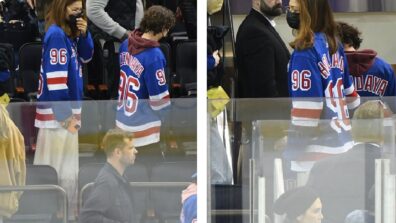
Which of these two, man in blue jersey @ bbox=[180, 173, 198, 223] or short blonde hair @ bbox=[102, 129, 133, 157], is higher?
short blonde hair @ bbox=[102, 129, 133, 157]

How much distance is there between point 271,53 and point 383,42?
478 mm

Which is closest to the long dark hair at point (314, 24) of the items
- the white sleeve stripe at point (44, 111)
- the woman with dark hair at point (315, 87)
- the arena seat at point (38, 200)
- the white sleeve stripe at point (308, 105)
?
the woman with dark hair at point (315, 87)

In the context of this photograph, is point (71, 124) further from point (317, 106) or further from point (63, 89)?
point (317, 106)

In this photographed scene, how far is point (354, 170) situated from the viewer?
644 centimetres

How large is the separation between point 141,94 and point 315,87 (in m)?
0.73

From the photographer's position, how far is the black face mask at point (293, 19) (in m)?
6.38

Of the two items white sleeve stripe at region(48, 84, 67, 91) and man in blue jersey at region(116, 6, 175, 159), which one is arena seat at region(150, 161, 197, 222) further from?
white sleeve stripe at region(48, 84, 67, 91)

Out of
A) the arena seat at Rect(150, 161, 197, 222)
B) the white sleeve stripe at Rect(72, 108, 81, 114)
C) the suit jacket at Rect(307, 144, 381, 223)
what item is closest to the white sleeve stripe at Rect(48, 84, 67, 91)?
the white sleeve stripe at Rect(72, 108, 81, 114)

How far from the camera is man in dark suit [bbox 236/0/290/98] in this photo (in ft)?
20.7

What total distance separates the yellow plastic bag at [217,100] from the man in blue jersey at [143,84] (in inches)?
7.4

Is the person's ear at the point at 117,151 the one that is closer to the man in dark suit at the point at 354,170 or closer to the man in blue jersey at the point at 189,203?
the man in blue jersey at the point at 189,203

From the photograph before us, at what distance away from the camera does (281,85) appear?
250 inches

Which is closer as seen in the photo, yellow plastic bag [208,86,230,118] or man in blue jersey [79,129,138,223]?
yellow plastic bag [208,86,230,118]

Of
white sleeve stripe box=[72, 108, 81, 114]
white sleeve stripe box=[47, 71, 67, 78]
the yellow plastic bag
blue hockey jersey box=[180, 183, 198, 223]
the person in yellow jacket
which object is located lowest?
blue hockey jersey box=[180, 183, 198, 223]
